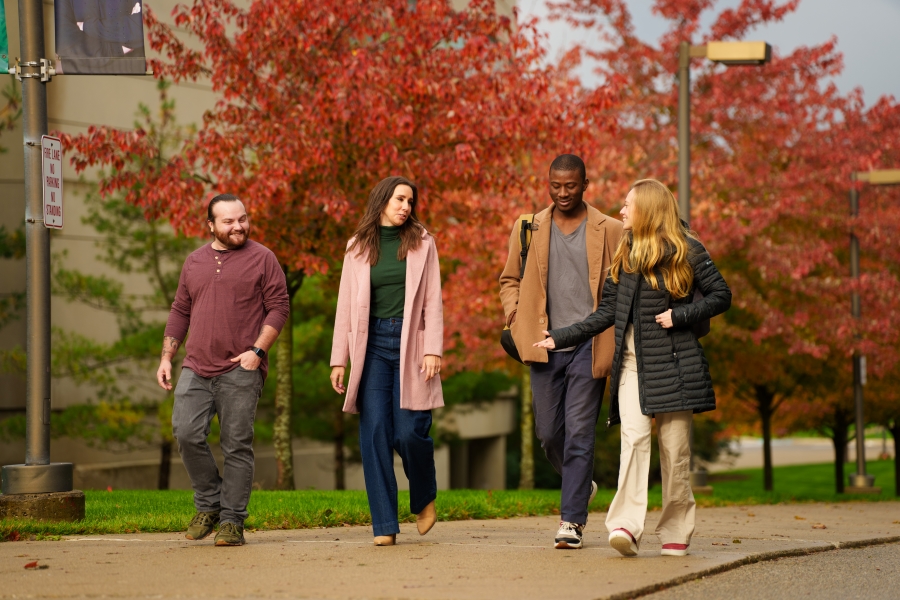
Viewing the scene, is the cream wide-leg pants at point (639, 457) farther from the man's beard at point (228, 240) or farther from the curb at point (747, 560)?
the man's beard at point (228, 240)

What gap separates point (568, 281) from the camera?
627cm

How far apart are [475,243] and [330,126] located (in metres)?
5.70

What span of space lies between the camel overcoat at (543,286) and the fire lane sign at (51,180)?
304 centimetres

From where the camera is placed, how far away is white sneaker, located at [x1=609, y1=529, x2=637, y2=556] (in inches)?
220

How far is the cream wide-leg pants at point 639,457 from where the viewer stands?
223 inches

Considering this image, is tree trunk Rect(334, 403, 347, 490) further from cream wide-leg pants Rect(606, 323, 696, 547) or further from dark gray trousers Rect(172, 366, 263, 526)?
cream wide-leg pants Rect(606, 323, 696, 547)

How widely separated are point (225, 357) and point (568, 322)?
1863 mm

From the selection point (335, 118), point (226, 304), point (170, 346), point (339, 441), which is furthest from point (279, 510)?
point (339, 441)

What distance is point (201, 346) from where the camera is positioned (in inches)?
240

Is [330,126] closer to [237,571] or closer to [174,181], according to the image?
[174,181]

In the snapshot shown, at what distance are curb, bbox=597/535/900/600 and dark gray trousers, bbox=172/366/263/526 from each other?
224 centimetres

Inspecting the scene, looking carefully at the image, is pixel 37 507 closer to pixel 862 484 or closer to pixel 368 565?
pixel 368 565

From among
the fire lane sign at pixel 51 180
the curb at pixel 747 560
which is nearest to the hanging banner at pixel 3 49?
the fire lane sign at pixel 51 180


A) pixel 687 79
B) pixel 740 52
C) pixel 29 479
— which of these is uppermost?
pixel 740 52
